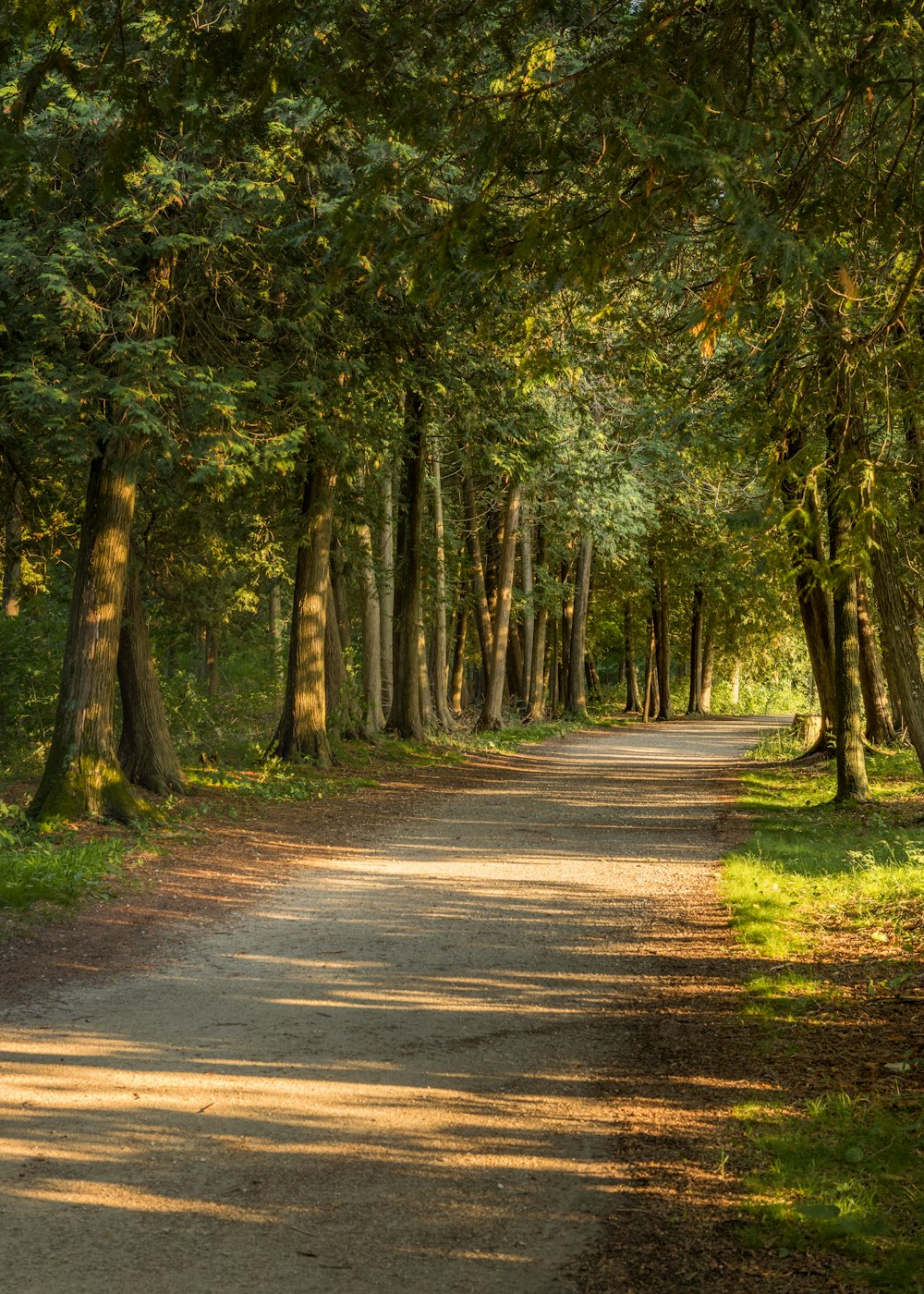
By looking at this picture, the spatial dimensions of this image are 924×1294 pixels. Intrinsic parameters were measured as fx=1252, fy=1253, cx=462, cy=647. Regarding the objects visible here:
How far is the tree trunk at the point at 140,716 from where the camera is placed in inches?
580

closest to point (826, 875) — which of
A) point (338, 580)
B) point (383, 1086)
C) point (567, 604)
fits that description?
point (383, 1086)

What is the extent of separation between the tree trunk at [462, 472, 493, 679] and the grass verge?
59.0 ft

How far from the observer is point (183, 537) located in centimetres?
1725

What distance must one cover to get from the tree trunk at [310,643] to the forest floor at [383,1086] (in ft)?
24.3

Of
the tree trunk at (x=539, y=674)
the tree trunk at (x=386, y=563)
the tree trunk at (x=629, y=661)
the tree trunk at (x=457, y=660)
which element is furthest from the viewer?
the tree trunk at (x=629, y=661)

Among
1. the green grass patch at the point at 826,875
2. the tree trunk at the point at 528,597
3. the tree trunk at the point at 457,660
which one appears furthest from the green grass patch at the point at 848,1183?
the tree trunk at the point at 457,660

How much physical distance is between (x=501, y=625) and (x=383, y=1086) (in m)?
25.0

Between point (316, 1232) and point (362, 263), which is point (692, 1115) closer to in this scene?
point (316, 1232)

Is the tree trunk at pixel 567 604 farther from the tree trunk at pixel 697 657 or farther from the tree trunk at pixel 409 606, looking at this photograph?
the tree trunk at pixel 409 606

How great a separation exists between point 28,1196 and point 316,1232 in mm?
1049

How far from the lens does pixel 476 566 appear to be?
1221 inches

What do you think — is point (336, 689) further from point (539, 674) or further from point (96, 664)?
point (539, 674)

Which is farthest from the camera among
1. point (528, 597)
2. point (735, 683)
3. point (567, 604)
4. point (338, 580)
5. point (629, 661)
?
point (735, 683)

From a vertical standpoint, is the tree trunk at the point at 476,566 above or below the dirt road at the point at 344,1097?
above
